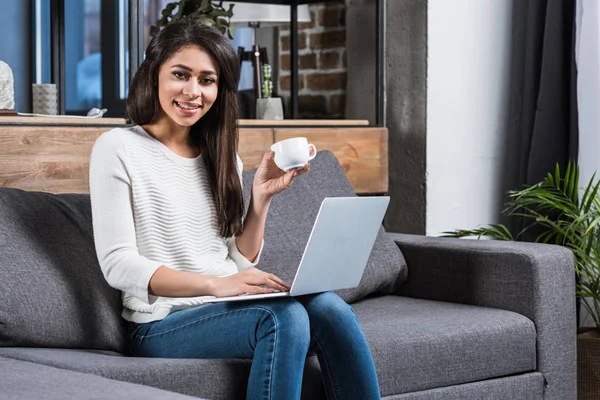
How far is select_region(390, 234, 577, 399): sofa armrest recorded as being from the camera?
97.0 inches

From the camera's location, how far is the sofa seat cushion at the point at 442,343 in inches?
83.4

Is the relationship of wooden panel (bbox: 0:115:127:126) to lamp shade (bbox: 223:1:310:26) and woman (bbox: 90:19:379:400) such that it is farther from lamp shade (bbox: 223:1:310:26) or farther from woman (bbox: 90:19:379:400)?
lamp shade (bbox: 223:1:310:26)

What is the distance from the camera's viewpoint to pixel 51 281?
1.96 meters

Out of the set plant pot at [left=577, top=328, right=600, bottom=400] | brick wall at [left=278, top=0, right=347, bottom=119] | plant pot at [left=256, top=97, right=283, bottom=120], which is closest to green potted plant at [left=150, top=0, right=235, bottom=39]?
plant pot at [left=256, top=97, right=283, bottom=120]

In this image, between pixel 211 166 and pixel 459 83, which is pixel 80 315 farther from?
pixel 459 83

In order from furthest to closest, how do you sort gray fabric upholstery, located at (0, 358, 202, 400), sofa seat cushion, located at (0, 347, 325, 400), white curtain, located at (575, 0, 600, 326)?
white curtain, located at (575, 0, 600, 326) < sofa seat cushion, located at (0, 347, 325, 400) < gray fabric upholstery, located at (0, 358, 202, 400)

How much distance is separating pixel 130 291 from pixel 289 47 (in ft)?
6.93

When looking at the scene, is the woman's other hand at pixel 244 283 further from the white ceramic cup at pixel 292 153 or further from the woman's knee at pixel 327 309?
the white ceramic cup at pixel 292 153

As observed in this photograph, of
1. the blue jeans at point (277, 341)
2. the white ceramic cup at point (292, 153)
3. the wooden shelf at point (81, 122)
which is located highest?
the wooden shelf at point (81, 122)

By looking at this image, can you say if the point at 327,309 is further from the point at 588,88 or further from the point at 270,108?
the point at 588,88

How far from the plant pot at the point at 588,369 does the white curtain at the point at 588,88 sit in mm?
743

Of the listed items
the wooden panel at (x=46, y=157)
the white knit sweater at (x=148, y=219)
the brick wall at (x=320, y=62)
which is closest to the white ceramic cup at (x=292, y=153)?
the white knit sweater at (x=148, y=219)

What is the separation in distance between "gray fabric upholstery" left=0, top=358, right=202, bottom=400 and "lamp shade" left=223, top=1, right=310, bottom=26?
2120 mm

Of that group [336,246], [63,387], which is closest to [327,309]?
[336,246]
